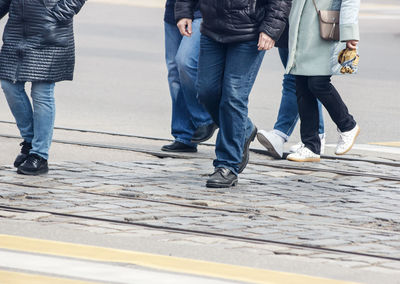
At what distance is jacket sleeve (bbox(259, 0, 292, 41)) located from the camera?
734cm

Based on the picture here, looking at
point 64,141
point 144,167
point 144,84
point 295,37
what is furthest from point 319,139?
point 144,84

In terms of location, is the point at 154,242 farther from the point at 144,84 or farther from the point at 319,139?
the point at 144,84

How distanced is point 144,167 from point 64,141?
4.19ft

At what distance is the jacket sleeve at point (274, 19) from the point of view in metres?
7.34

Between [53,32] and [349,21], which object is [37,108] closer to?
[53,32]

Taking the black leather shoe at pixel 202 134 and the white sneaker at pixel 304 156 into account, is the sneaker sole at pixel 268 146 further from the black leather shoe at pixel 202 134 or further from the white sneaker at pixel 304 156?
the black leather shoe at pixel 202 134

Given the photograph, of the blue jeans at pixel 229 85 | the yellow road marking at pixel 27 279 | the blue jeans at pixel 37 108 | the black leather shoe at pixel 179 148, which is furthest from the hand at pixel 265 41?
the yellow road marking at pixel 27 279

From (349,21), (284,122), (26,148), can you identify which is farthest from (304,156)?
(26,148)

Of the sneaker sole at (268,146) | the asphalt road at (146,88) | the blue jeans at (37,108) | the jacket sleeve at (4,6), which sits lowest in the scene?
the asphalt road at (146,88)

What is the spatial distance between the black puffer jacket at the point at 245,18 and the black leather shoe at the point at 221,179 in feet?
2.64

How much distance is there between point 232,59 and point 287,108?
1781mm

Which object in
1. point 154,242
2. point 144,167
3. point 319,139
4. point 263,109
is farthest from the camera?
point 263,109

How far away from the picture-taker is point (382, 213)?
22.4 feet

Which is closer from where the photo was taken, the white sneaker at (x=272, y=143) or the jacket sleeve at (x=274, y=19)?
the jacket sleeve at (x=274, y=19)
